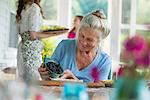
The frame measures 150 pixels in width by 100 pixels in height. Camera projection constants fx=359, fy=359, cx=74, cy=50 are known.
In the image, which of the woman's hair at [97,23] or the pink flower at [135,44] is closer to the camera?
the pink flower at [135,44]

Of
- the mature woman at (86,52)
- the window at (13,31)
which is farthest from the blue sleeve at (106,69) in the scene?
the window at (13,31)

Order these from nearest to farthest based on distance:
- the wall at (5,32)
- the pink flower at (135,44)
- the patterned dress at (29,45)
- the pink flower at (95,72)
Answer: the pink flower at (135,44) → the patterned dress at (29,45) → the pink flower at (95,72) → the wall at (5,32)

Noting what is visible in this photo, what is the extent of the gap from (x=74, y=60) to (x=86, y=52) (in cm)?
5

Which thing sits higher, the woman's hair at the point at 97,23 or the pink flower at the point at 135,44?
the woman's hair at the point at 97,23

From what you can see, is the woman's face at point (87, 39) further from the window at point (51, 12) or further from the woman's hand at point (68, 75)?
the window at point (51, 12)

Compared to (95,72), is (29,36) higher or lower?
higher

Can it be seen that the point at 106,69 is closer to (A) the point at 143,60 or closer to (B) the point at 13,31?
(B) the point at 13,31

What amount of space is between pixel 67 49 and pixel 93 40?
0.11 metres

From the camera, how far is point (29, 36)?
958 mm

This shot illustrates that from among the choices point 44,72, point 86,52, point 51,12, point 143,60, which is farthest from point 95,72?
point 143,60

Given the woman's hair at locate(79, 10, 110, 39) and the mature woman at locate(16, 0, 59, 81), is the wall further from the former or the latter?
the woman's hair at locate(79, 10, 110, 39)

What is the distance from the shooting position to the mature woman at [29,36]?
91 centimetres

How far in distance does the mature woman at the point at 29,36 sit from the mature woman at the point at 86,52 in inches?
1.9

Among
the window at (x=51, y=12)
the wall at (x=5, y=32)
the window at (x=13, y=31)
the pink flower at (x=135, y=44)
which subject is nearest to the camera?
the pink flower at (x=135, y=44)
